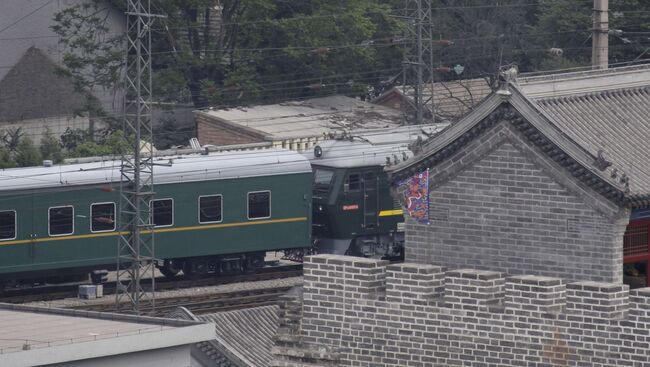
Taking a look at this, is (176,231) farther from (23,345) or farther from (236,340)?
(23,345)

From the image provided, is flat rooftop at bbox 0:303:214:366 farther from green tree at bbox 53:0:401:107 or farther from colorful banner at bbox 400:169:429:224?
green tree at bbox 53:0:401:107

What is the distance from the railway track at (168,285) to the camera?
36.6 meters

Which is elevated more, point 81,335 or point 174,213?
point 174,213

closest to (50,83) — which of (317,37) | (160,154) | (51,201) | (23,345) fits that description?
(317,37)

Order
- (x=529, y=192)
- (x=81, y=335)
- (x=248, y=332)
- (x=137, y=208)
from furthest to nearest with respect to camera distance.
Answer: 1. (x=137, y=208)
2. (x=248, y=332)
3. (x=81, y=335)
4. (x=529, y=192)

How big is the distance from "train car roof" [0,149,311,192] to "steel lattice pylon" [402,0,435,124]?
8.46 metres

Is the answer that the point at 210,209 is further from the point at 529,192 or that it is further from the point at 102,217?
the point at 529,192

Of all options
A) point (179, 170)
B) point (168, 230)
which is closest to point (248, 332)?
point (168, 230)

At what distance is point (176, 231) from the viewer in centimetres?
3806

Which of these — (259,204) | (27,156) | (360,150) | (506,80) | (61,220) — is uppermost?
(506,80)

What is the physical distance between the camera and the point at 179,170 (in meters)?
37.9

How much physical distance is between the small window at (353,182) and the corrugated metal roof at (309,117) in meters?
10.6

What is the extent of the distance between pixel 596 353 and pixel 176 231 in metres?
21.3

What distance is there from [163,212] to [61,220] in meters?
2.59
